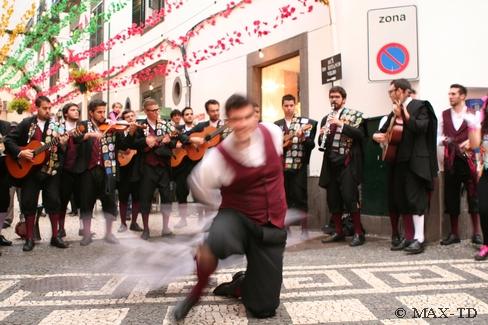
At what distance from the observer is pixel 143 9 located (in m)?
14.9

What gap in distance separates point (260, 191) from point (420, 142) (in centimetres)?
304

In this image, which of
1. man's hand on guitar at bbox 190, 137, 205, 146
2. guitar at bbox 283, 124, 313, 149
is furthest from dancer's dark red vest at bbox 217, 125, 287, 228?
man's hand on guitar at bbox 190, 137, 205, 146

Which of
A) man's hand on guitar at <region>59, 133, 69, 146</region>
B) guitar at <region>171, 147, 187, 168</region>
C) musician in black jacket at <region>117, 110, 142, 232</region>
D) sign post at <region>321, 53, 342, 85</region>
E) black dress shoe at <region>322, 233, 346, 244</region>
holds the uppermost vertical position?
sign post at <region>321, 53, 342, 85</region>


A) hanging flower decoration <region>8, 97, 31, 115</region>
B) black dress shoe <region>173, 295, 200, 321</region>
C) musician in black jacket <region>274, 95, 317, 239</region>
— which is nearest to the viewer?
black dress shoe <region>173, 295, 200, 321</region>

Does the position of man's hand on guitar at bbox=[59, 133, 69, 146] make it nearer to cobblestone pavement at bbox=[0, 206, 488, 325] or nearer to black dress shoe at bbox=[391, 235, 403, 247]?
cobblestone pavement at bbox=[0, 206, 488, 325]

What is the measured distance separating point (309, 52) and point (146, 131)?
340cm

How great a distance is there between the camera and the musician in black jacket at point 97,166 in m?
6.34

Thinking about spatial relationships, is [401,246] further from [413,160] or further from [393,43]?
Answer: [393,43]

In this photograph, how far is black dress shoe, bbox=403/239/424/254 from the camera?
17.7ft

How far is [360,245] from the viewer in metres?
6.07

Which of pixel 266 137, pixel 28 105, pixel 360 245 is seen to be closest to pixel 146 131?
pixel 360 245

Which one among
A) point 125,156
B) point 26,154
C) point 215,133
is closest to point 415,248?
point 215,133

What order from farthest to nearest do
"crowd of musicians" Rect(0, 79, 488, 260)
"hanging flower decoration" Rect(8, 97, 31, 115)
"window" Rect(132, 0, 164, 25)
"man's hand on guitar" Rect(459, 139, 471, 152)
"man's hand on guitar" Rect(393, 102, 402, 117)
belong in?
"hanging flower decoration" Rect(8, 97, 31, 115)
"window" Rect(132, 0, 164, 25)
"crowd of musicians" Rect(0, 79, 488, 260)
"man's hand on guitar" Rect(393, 102, 402, 117)
"man's hand on guitar" Rect(459, 139, 471, 152)

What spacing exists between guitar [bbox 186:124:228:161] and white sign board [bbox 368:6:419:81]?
7.71 feet
